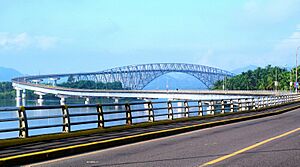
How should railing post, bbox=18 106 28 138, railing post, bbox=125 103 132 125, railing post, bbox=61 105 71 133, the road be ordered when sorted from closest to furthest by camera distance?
the road
railing post, bbox=18 106 28 138
railing post, bbox=61 105 71 133
railing post, bbox=125 103 132 125

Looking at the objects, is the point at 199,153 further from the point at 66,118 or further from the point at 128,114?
the point at 128,114

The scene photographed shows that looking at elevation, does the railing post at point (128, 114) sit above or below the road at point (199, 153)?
above

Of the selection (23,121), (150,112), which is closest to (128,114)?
(150,112)

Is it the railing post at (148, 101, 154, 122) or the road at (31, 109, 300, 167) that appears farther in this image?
the railing post at (148, 101, 154, 122)

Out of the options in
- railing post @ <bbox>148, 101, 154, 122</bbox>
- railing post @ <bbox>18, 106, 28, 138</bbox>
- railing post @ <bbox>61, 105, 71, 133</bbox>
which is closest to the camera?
railing post @ <bbox>18, 106, 28, 138</bbox>

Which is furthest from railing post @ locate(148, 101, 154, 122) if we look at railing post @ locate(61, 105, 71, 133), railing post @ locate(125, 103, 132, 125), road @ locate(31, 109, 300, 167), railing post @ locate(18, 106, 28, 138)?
railing post @ locate(18, 106, 28, 138)

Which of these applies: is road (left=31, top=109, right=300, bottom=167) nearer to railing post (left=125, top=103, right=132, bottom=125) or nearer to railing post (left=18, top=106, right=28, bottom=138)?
railing post (left=18, top=106, right=28, bottom=138)

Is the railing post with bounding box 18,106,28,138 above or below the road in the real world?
above

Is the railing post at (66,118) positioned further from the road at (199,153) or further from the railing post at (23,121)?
the road at (199,153)

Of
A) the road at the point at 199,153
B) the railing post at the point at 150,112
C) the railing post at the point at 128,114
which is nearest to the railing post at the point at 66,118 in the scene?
the road at the point at 199,153

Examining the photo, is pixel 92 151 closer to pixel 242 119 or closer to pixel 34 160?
pixel 34 160

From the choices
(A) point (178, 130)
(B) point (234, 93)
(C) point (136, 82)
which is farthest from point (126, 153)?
(C) point (136, 82)

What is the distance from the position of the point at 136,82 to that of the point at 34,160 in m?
178

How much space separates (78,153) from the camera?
1333cm
